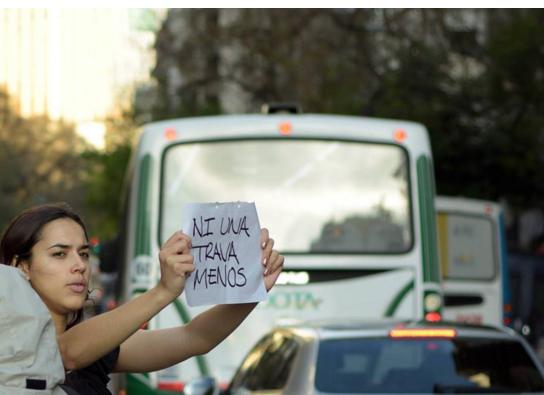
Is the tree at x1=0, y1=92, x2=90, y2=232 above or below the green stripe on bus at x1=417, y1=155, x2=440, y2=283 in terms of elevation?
above

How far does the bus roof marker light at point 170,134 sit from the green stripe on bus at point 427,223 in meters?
2.05

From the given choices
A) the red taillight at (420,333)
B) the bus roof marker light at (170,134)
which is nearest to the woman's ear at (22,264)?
the red taillight at (420,333)

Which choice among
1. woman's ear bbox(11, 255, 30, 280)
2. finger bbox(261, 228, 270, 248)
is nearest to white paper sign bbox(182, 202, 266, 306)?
finger bbox(261, 228, 270, 248)

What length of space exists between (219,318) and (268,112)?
10.8 metres

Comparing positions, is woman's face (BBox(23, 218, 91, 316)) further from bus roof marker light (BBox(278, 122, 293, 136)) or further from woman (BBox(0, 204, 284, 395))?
bus roof marker light (BBox(278, 122, 293, 136))

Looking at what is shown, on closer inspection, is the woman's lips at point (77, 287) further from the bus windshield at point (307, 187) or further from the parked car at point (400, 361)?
the bus windshield at point (307, 187)

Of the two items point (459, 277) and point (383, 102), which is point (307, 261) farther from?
point (383, 102)

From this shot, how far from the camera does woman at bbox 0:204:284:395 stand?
383cm

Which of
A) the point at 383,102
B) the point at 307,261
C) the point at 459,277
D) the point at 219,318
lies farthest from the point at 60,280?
the point at 383,102

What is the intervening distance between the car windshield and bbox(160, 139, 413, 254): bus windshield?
4730mm

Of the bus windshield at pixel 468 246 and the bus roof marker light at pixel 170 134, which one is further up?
the bus roof marker light at pixel 170 134

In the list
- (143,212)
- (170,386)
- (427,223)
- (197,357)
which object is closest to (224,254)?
(170,386)

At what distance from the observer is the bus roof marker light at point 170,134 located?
1375cm

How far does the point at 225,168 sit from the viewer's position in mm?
13906
